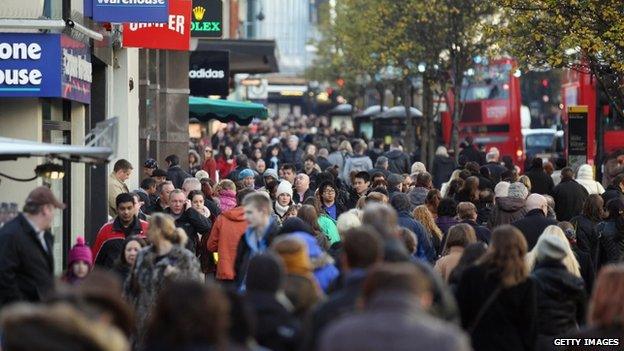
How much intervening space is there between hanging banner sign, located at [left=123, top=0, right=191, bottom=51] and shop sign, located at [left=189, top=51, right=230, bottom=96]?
45.3ft

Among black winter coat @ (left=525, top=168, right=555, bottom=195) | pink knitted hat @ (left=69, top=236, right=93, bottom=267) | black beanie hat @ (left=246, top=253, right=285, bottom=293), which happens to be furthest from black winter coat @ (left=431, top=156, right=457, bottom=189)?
black beanie hat @ (left=246, top=253, right=285, bottom=293)

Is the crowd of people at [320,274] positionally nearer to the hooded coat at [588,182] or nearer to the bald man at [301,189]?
the bald man at [301,189]

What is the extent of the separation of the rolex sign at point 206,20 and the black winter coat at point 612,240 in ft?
38.9

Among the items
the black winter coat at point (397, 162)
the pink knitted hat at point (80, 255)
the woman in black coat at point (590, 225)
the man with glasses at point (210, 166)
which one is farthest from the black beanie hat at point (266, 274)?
the man with glasses at point (210, 166)

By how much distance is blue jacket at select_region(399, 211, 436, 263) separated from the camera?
15.1m

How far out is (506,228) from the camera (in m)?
11.1

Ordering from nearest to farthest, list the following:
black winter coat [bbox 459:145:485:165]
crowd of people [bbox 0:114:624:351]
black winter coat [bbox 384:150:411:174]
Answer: crowd of people [bbox 0:114:624:351], black winter coat [bbox 384:150:411:174], black winter coat [bbox 459:145:485:165]

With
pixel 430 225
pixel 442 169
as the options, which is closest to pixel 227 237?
pixel 430 225

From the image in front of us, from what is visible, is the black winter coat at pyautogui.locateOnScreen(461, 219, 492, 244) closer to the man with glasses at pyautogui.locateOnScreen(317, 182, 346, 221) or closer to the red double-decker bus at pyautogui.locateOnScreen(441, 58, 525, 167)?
the man with glasses at pyautogui.locateOnScreen(317, 182, 346, 221)

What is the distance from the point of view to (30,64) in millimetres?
15352

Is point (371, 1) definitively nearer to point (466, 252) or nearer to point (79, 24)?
point (79, 24)

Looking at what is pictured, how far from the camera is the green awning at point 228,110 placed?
3347 cm

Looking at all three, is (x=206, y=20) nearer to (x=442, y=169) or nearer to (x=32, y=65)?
(x=442, y=169)

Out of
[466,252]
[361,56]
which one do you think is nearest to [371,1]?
[361,56]
